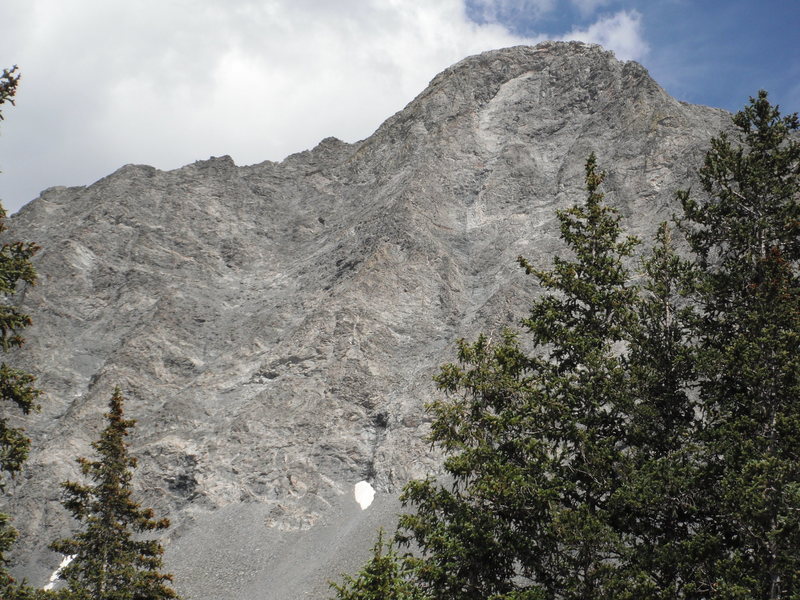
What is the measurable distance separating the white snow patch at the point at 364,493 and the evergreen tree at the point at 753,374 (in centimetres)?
3967

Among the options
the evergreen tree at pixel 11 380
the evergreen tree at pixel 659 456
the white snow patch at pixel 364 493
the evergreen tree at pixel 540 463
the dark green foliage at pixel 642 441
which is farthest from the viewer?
the white snow patch at pixel 364 493

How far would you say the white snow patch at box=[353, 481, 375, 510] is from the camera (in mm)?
51406

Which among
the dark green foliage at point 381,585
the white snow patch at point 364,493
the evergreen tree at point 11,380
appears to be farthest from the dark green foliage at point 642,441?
the white snow patch at point 364,493

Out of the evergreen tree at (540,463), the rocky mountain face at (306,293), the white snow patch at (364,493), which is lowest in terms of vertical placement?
the evergreen tree at (540,463)

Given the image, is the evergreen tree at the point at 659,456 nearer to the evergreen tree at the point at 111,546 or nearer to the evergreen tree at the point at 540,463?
the evergreen tree at the point at 540,463


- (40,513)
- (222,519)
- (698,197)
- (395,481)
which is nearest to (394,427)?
(395,481)

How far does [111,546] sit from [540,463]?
47.3 feet

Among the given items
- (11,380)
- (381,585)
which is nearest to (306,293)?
(11,380)

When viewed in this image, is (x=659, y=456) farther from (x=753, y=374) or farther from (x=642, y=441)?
(x=753, y=374)

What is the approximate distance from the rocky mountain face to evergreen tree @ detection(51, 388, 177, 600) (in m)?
16.7

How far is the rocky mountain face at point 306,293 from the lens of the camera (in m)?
53.2

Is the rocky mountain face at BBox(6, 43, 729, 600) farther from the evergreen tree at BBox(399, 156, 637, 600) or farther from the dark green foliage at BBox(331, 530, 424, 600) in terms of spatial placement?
the dark green foliage at BBox(331, 530, 424, 600)

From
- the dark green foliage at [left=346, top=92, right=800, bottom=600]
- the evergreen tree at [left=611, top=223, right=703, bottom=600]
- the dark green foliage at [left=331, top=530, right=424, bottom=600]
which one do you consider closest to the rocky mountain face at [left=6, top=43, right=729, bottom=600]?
the dark green foliage at [left=346, top=92, right=800, bottom=600]

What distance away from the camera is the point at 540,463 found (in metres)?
12.9
